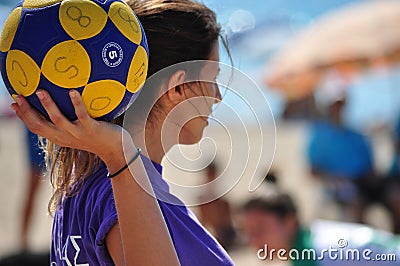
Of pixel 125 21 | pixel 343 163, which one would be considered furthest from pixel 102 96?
pixel 343 163

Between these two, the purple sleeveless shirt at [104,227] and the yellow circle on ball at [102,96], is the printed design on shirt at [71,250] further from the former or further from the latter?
the yellow circle on ball at [102,96]

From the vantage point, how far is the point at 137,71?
156 cm

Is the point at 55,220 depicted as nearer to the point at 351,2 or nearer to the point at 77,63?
the point at 77,63

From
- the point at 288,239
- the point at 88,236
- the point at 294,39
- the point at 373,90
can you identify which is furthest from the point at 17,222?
the point at 373,90

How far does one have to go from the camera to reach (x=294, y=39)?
1005 cm

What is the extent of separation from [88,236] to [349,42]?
815 centimetres

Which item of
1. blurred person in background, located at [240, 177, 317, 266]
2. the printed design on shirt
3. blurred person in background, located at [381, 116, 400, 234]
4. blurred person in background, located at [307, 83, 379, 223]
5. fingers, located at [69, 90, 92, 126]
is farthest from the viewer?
blurred person in background, located at [307, 83, 379, 223]

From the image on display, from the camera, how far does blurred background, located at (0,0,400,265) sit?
13.4 feet

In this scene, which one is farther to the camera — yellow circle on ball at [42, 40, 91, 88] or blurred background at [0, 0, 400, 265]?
blurred background at [0, 0, 400, 265]

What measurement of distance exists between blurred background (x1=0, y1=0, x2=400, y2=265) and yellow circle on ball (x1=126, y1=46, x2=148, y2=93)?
480mm

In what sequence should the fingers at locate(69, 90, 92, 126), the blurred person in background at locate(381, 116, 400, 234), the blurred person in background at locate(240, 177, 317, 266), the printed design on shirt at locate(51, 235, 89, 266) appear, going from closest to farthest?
the fingers at locate(69, 90, 92, 126) < the printed design on shirt at locate(51, 235, 89, 266) < the blurred person in background at locate(240, 177, 317, 266) < the blurred person in background at locate(381, 116, 400, 234)

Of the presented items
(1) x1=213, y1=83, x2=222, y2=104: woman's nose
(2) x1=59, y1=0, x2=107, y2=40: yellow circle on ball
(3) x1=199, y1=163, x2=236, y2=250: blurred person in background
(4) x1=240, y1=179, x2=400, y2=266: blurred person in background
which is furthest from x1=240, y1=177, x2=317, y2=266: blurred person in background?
(2) x1=59, y1=0, x2=107, y2=40: yellow circle on ball

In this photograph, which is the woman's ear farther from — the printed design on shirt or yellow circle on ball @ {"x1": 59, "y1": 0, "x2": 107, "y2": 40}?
the printed design on shirt

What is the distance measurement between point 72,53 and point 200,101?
49cm
